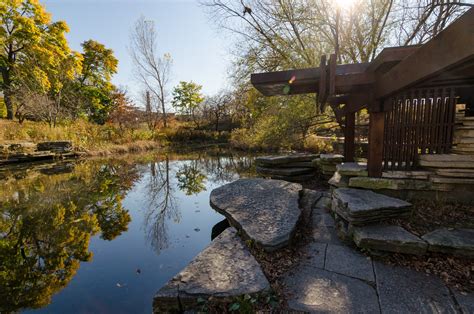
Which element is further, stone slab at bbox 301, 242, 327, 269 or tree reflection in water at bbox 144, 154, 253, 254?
tree reflection in water at bbox 144, 154, 253, 254

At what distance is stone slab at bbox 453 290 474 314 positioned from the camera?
149 cm

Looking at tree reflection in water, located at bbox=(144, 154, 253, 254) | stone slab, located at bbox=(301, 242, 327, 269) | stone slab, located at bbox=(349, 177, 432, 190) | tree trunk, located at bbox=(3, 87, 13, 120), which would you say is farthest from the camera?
tree trunk, located at bbox=(3, 87, 13, 120)

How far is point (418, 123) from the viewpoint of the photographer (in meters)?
2.84

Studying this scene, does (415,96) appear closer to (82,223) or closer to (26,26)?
(82,223)

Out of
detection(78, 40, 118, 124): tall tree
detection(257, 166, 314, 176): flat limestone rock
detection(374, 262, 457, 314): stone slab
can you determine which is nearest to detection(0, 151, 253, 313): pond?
detection(257, 166, 314, 176): flat limestone rock

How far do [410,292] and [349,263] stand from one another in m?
0.48

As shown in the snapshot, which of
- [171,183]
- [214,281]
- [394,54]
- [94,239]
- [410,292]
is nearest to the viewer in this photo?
[410,292]

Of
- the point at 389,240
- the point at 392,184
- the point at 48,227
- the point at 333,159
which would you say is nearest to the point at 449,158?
the point at 392,184

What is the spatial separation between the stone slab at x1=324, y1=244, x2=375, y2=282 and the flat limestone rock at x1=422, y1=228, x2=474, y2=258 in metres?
Result: 0.57

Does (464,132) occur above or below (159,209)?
above

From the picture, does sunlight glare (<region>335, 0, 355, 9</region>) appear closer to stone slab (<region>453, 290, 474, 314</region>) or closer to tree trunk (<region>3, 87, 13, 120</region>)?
stone slab (<region>453, 290, 474, 314</region>)

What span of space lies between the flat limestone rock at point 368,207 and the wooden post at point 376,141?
372 millimetres

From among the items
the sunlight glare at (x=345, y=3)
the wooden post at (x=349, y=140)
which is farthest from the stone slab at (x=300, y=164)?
the sunlight glare at (x=345, y=3)

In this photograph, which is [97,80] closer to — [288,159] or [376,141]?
[288,159]
